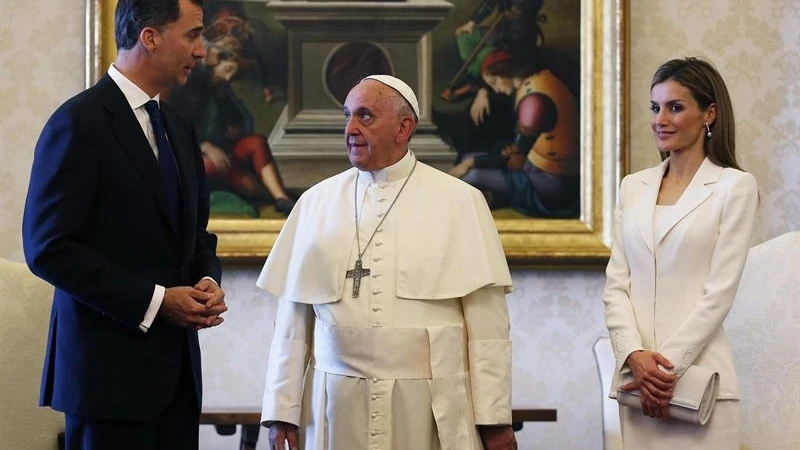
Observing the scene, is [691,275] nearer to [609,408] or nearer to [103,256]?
[609,408]

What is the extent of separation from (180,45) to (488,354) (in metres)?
1.30

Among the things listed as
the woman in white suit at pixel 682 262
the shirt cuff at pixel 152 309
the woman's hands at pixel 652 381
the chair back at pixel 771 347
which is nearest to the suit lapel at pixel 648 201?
the woman in white suit at pixel 682 262

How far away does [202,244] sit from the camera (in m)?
3.31

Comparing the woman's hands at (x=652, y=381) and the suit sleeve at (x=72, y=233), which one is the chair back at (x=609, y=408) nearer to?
the woman's hands at (x=652, y=381)

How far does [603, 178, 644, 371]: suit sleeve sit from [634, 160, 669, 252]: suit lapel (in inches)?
3.5

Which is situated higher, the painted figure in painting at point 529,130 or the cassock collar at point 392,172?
the painted figure in painting at point 529,130

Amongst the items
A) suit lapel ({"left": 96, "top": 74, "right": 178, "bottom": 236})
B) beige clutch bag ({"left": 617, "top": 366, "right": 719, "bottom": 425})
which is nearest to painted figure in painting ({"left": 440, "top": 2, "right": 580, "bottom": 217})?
beige clutch bag ({"left": 617, "top": 366, "right": 719, "bottom": 425})

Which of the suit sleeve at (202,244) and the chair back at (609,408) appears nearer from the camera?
the suit sleeve at (202,244)

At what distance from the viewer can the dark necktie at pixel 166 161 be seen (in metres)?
3.01

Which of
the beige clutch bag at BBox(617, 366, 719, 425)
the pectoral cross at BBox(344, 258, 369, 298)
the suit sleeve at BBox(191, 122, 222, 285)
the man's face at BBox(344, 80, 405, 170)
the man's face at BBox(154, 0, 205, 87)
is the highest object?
the man's face at BBox(154, 0, 205, 87)

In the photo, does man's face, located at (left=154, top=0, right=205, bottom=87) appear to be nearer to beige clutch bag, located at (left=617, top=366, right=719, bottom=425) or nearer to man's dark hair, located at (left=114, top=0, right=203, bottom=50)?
man's dark hair, located at (left=114, top=0, right=203, bottom=50)

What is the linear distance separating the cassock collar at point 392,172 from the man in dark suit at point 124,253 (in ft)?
2.23

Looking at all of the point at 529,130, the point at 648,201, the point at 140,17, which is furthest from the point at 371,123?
the point at 529,130

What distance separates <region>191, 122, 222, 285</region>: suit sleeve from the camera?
319cm
